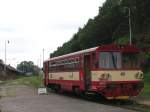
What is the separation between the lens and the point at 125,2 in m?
74.6

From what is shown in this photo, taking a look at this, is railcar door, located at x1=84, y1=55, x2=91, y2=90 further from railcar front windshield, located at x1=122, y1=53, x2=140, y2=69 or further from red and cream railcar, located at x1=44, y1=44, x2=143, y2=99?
railcar front windshield, located at x1=122, y1=53, x2=140, y2=69

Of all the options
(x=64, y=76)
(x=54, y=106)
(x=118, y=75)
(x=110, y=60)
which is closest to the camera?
(x=54, y=106)

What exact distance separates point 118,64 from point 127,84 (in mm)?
1158

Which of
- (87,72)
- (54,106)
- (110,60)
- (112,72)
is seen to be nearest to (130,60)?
(110,60)

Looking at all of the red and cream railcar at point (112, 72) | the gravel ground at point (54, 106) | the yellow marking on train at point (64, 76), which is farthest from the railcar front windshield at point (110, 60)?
the yellow marking on train at point (64, 76)

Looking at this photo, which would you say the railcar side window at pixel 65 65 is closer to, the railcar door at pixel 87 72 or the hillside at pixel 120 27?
the railcar door at pixel 87 72

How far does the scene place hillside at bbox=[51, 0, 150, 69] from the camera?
2525 inches

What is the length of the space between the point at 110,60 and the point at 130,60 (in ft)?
4.18

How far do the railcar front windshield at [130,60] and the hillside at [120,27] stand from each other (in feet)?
55.4

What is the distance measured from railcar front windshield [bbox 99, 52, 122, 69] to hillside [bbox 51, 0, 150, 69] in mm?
17566

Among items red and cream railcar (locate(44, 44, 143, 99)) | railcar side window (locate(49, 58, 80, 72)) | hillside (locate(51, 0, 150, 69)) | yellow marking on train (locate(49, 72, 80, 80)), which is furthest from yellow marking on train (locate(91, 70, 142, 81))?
hillside (locate(51, 0, 150, 69))

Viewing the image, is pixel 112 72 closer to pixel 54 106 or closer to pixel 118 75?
pixel 118 75

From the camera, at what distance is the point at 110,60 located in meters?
28.0

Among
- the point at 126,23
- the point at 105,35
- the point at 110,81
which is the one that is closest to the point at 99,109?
the point at 110,81
